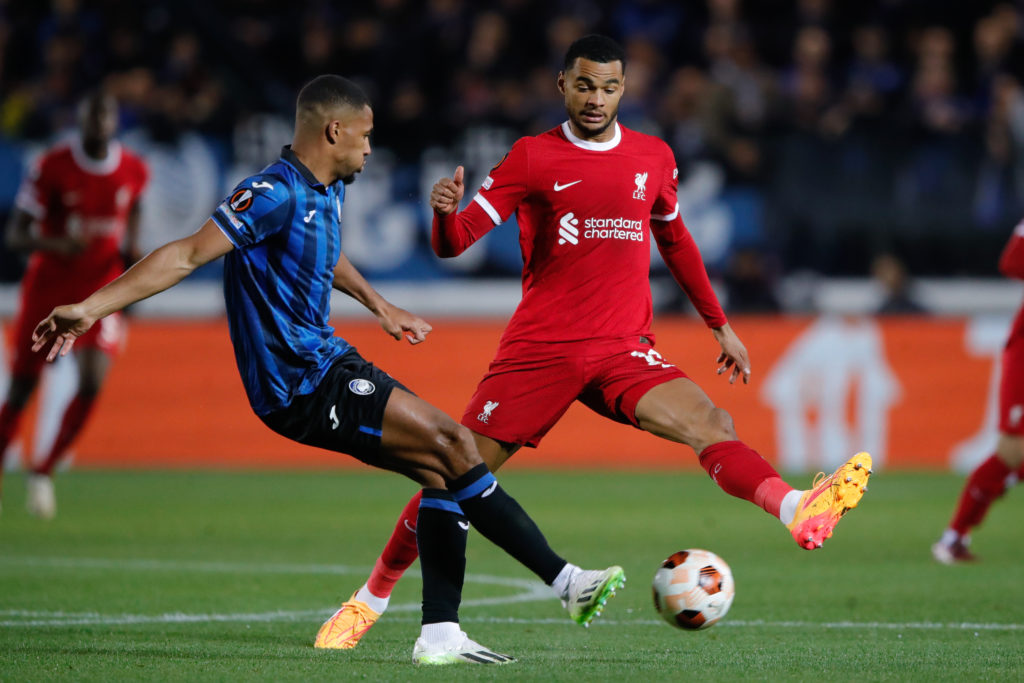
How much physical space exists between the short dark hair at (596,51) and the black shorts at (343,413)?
1637 mm

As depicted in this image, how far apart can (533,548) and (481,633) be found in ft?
3.03

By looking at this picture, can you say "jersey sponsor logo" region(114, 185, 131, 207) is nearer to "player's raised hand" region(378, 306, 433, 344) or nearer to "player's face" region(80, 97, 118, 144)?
"player's face" region(80, 97, 118, 144)

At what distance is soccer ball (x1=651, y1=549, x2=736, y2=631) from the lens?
5254 millimetres

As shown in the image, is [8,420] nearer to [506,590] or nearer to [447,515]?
[506,590]

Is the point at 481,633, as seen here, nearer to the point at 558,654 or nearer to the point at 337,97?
the point at 558,654

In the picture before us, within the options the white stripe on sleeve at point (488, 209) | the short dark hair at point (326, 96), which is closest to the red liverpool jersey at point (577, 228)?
the white stripe on sleeve at point (488, 209)

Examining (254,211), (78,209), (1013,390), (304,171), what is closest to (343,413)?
(254,211)

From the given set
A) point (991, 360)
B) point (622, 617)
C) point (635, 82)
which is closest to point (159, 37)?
point (635, 82)

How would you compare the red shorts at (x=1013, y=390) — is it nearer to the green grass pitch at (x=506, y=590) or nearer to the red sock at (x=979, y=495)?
the red sock at (x=979, y=495)

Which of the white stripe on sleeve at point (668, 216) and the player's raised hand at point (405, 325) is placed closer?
the player's raised hand at point (405, 325)

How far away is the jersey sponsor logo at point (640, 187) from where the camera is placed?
606cm

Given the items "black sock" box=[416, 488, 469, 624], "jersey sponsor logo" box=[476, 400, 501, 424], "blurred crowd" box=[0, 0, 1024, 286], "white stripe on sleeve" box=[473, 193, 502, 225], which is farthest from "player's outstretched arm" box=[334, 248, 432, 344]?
"blurred crowd" box=[0, 0, 1024, 286]

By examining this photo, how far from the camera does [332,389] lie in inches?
208

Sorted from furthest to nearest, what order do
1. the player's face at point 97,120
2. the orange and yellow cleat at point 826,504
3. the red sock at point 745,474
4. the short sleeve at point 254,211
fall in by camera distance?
the player's face at point 97,120 < the red sock at point 745,474 < the orange and yellow cleat at point 826,504 < the short sleeve at point 254,211
